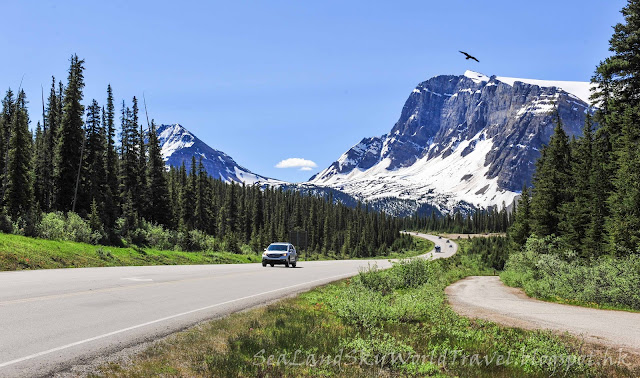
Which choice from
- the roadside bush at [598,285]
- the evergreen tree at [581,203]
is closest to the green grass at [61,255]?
the roadside bush at [598,285]

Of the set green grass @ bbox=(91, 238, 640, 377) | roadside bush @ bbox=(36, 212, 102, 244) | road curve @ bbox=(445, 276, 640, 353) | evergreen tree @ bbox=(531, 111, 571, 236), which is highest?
evergreen tree @ bbox=(531, 111, 571, 236)

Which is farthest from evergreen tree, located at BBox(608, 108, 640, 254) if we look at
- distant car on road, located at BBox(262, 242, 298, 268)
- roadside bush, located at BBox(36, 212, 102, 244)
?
roadside bush, located at BBox(36, 212, 102, 244)

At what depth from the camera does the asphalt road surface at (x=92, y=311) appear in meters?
6.71

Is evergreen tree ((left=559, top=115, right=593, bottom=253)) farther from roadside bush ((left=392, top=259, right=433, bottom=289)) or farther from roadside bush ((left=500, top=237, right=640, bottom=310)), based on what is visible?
roadside bush ((left=392, top=259, right=433, bottom=289))

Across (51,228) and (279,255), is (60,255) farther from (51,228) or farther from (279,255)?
(279,255)

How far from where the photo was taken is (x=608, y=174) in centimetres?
3108

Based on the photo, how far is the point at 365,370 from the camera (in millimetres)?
6953

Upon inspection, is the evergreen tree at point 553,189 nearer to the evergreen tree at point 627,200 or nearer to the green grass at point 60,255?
the evergreen tree at point 627,200

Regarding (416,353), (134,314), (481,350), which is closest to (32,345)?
(134,314)

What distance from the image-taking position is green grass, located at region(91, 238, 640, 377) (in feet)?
21.9

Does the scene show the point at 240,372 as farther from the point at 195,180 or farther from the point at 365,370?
the point at 195,180

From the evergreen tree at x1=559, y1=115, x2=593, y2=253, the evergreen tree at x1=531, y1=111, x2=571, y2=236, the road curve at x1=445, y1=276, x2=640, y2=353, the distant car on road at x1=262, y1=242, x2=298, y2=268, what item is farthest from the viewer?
the evergreen tree at x1=531, y1=111, x2=571, y2=236

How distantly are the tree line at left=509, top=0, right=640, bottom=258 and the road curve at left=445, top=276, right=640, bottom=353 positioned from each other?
988 cm

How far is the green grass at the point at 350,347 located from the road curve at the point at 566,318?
53.0 inches
